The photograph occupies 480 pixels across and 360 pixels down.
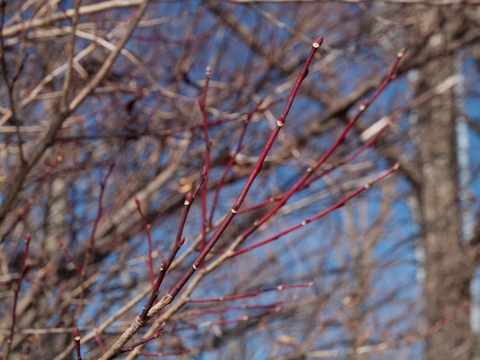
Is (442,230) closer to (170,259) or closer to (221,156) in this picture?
(221,156)

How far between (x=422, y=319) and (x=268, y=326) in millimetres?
3359

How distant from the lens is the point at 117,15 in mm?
A: 4992

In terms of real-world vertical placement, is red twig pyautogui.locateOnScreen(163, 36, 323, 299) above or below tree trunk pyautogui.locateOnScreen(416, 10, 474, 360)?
below

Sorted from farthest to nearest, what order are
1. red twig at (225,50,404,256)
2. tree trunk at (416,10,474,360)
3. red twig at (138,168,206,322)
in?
tree trunk at (416,10,474,360) → red twig at (225,50,404,256) → red twig at (138,168,206,322)

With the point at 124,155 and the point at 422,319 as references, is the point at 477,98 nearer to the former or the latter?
the point at 422,319

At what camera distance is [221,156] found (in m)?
3.37

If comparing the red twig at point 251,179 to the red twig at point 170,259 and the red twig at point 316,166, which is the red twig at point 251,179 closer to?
the red twig at point 170,259

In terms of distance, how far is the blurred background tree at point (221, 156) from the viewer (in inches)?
114

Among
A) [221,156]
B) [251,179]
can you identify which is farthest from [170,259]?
[221,156]

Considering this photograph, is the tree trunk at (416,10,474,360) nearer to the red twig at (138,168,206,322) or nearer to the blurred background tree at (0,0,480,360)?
the blurred background tree at (0,0,480,360)

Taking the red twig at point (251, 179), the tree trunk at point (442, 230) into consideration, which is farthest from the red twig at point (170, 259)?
the tree trunk at point (442, 230)

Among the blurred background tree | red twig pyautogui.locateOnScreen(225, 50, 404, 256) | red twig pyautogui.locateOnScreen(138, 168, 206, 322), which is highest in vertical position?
the blurred background tree

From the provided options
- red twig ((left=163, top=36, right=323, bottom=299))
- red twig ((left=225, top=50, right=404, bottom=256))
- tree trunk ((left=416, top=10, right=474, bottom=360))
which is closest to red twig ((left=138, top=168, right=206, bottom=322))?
red twig ((left=163, top=36, right=323, bottom=299))

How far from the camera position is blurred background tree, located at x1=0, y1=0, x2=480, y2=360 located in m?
2.90
